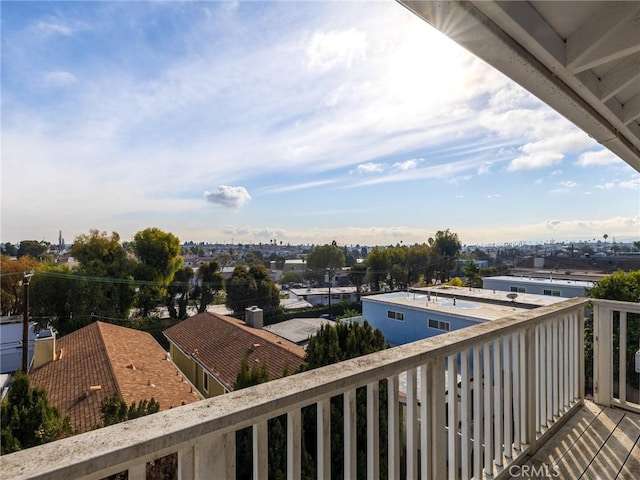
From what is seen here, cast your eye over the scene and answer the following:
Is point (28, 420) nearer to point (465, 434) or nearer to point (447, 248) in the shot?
point (465, 434)

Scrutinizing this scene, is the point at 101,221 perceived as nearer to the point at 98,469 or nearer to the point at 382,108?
the point at 382,108

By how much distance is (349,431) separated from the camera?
98 cm

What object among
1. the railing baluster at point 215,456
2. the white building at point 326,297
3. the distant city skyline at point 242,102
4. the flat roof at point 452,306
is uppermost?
→ the distant city skyline at point 242,102

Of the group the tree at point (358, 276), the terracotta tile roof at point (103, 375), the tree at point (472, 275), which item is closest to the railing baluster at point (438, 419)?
the terracotta tile roof at point (103, 375)

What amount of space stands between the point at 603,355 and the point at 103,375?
1038 centimetres

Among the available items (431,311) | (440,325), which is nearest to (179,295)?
(431,311)

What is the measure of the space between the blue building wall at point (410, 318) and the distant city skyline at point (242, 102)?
5392mm

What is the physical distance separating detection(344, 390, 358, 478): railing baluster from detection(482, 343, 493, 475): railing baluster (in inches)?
32.0

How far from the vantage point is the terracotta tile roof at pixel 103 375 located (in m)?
7.71

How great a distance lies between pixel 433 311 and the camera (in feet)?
43.5

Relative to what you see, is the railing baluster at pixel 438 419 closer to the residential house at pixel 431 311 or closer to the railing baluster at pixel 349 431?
the railing baluster at pixel 349 431

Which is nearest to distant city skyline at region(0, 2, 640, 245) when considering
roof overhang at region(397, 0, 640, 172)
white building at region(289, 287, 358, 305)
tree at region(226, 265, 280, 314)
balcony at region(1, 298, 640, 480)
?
roof overhang at region(397, 0, 640, 172)

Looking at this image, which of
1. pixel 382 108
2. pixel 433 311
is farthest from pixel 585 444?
pixel 433 311

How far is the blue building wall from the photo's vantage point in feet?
41.6
